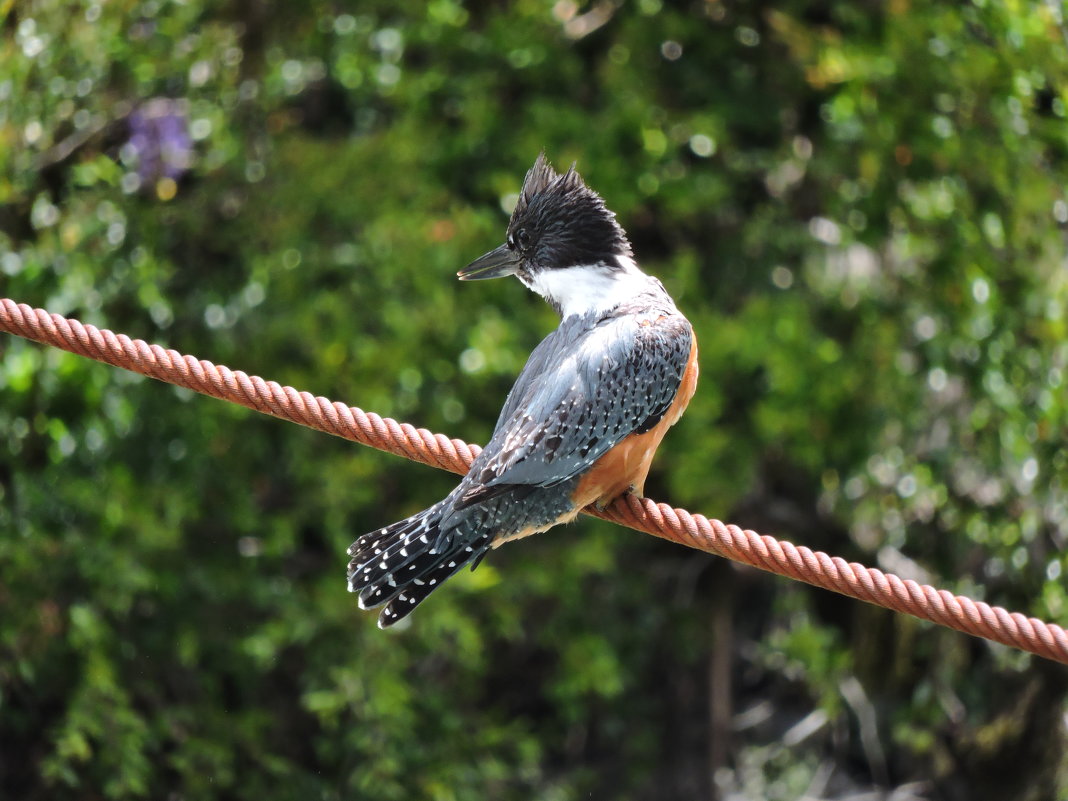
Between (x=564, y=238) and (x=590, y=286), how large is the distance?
0.47 feet

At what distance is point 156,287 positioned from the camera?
4.26 metres

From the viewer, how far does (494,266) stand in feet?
10.6

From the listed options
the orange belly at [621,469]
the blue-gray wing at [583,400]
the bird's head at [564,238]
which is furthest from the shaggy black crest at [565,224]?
the orange belly at [621,469]

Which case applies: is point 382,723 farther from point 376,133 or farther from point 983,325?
point 983,325

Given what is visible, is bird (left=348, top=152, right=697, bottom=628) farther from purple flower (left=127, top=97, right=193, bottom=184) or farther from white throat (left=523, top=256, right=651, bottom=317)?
purple flower (left=127, top=97, right=193, bottom=184)

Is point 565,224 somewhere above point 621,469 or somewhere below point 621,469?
above

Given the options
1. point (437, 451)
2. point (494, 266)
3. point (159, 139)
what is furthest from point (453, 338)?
point (437, 451)

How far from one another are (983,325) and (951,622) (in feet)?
8.27

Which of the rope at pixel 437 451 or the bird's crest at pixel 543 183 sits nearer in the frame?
the rope at pixel 437 451

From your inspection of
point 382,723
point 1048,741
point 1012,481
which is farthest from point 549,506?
point 1048,741

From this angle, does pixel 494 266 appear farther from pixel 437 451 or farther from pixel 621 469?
pixel 437 451

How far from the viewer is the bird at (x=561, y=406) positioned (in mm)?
2559

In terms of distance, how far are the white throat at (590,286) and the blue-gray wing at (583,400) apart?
0.12 m

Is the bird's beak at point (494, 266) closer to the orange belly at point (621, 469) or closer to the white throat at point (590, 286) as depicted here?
the white throat at point (590, 286)
